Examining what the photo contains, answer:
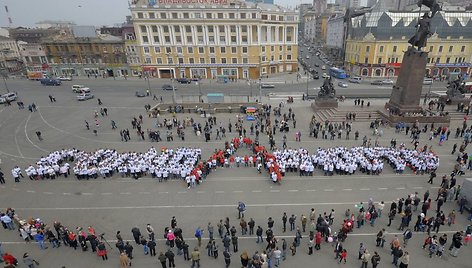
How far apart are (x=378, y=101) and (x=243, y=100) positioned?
2202 centimetres

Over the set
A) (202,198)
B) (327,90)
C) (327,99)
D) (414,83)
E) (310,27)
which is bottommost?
(202,198)

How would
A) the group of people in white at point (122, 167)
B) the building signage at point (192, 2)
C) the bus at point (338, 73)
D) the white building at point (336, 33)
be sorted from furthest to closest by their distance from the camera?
the white building at point (336, 33) → the bus at point (338, 73) → the building signage at point (192, 2) → the group of people in white at point (122, 167)

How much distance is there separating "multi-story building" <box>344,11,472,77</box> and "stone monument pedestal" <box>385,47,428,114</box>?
107ft

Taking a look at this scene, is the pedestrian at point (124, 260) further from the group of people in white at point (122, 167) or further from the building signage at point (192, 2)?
the building signage at point (192, 2)

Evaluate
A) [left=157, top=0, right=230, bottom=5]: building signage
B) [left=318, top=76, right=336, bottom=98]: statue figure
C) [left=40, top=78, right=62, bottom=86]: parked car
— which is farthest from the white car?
[left=318, top=76, right=336, bottom=98]: statue figure

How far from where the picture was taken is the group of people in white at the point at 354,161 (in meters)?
22.5

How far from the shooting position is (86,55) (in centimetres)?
7225

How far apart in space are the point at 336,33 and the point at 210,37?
5149cm

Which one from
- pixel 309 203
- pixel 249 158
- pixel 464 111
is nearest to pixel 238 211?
pixel 309 203

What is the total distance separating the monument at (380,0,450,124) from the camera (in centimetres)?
3216

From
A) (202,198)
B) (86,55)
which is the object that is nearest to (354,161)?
(202,198)

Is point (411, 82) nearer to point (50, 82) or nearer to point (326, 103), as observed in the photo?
point (326, 103)

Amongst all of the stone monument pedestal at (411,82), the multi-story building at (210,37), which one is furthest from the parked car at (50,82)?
the stone monument pedestal at (411,82)

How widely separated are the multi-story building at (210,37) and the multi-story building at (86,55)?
370 inches
